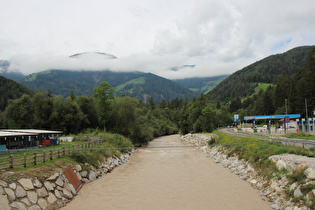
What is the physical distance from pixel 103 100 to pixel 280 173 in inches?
1800

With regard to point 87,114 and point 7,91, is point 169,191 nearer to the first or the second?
point 87,114

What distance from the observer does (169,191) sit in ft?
60.8

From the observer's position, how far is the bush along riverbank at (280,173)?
1284 centimetres

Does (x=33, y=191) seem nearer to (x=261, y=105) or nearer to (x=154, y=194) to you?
(x=154, y=194)

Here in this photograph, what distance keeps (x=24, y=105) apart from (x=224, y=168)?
43.5 metres

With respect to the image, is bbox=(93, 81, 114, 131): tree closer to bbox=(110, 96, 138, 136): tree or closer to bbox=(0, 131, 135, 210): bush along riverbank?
bbox=(110, 96, 138, 136): tree

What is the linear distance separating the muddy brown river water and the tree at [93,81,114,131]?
102ft

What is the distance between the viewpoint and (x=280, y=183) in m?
15.4

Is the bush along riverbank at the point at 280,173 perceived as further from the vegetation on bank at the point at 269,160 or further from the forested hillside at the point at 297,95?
the forested hillside at the point at 297,95

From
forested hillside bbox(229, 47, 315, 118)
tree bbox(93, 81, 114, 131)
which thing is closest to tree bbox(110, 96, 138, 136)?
tree bbox(93, 81, 114, 131)

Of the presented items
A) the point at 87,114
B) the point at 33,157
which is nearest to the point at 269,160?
the point at 33,157

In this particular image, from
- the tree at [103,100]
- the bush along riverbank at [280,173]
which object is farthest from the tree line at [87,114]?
the bush along riverbank at [280,173]

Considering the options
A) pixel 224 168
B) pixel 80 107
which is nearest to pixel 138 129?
pixel 80 107

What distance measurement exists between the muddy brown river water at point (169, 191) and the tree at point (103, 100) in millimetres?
31155
